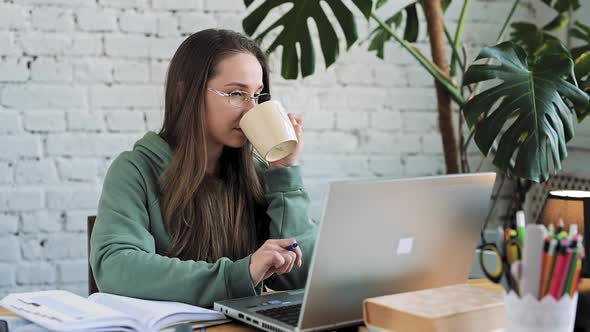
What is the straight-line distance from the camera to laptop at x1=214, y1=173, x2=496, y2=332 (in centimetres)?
109

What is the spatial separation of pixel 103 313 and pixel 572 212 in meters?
0.71

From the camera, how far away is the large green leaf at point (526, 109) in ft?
6.04

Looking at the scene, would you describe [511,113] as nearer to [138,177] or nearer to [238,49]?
[238,49]

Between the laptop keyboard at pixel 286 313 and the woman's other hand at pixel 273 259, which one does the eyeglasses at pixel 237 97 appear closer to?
the woman's other hand at pixel 273 259

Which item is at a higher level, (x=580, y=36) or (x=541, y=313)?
(x=580, y=36)

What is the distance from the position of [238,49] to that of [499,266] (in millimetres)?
840

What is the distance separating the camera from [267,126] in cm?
154

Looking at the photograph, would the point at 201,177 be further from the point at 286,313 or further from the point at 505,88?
the point at 505,88

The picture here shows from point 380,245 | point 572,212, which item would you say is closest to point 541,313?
point 380,245

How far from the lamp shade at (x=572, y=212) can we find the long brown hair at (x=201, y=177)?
63 centimetres

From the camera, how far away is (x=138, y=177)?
5.28 ft

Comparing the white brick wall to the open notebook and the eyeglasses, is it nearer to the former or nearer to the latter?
the eyeglasses

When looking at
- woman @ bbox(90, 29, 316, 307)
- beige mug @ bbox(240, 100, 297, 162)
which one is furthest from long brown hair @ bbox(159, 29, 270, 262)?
beige mug @ bbox(240, 100, 297, 162)

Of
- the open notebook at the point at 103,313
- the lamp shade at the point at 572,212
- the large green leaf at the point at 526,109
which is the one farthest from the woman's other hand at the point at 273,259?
the large green leaf at the point at 526,109
